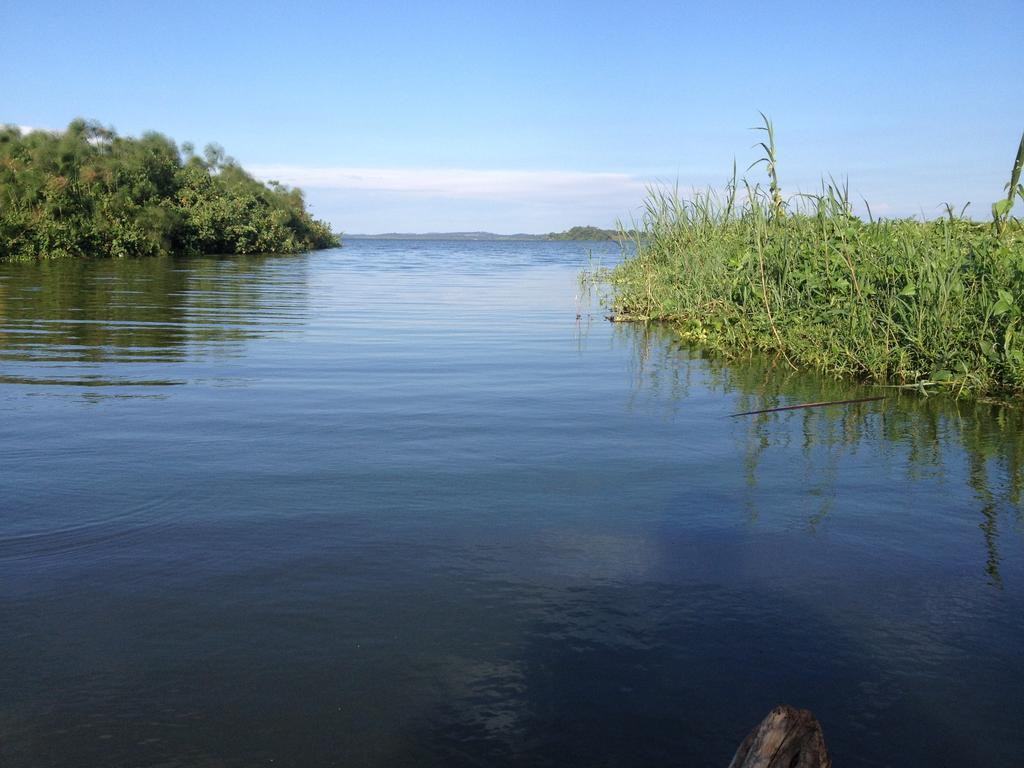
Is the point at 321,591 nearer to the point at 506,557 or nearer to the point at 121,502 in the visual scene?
the point at 506,557

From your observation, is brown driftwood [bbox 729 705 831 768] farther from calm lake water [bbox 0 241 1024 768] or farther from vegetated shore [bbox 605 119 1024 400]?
vegetated shore [bbox 605 119 1024 400]

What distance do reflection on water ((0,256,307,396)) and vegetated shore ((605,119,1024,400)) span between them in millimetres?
6550

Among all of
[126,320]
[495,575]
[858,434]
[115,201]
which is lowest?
[495,575]

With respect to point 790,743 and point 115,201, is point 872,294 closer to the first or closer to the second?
point 790,743

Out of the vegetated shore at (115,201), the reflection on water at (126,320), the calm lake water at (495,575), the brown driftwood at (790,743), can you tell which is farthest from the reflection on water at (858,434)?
the vegetated shore at (115,201)

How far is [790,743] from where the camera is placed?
201 cm

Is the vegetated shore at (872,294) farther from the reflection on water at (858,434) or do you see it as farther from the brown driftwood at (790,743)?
the brown driftwood at (790,743)

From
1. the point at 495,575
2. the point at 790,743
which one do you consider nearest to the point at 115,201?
the point at 495,575

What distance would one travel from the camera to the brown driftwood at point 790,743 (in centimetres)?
200

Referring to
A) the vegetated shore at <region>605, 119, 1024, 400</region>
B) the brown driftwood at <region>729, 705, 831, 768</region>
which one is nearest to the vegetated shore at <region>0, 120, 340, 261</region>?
the vegetated shore at <region>605, 119, 1024, 400</region>

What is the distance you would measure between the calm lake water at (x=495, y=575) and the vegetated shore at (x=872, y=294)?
624mm

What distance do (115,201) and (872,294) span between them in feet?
123

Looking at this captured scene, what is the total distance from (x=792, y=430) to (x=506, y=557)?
3794mm

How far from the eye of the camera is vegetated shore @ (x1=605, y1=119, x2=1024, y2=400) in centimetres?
835
